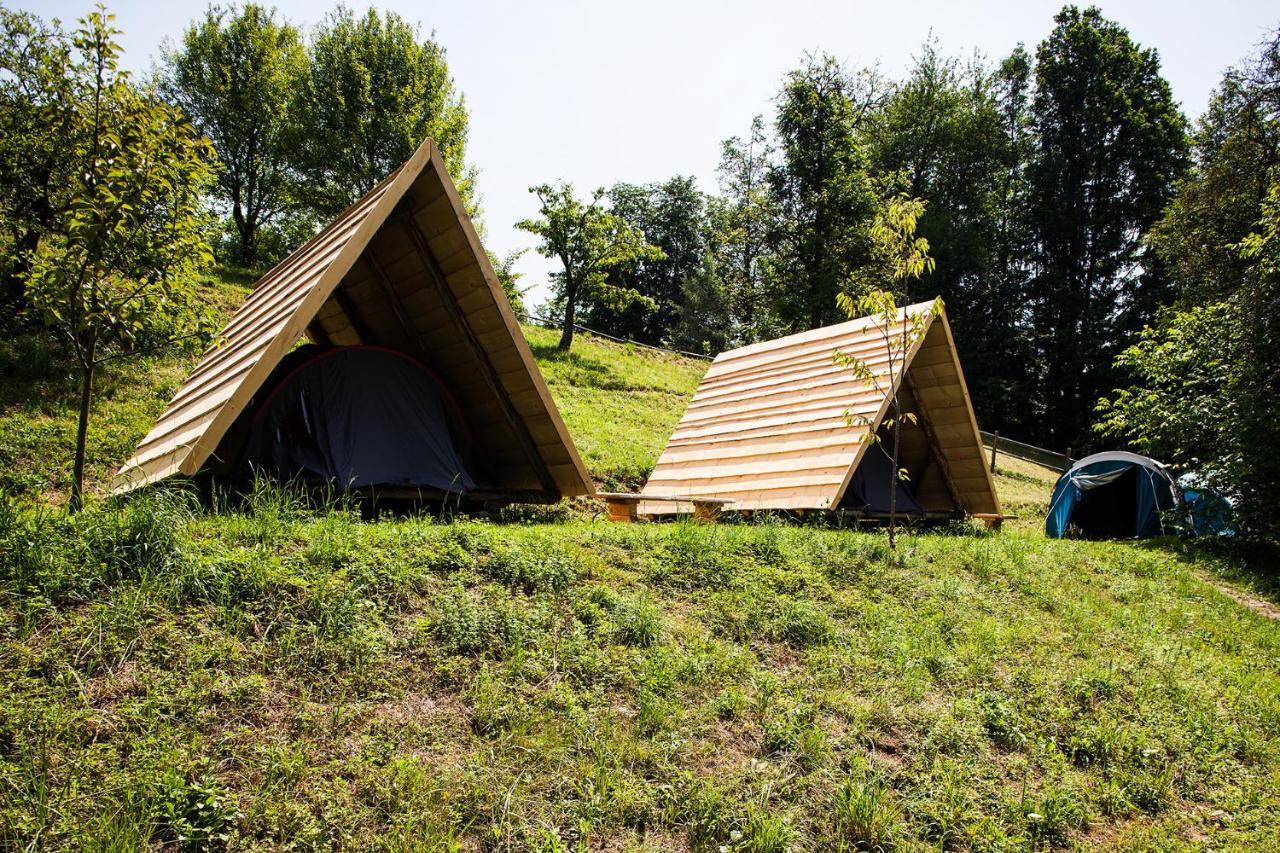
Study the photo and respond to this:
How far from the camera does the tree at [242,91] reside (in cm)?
2872

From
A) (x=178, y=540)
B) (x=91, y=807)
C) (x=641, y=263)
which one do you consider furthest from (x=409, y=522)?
(x=641, y=263)

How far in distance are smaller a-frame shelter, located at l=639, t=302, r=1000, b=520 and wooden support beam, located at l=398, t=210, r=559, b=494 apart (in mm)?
2663

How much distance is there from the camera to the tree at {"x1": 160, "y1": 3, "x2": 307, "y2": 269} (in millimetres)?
28719

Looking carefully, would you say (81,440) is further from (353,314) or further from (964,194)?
(964,194)

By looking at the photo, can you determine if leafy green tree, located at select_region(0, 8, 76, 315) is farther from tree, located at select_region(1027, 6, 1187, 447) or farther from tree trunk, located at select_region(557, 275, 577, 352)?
tree, located at select_region(1027, 6, 1187, 447)

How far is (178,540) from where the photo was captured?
390 centimetres

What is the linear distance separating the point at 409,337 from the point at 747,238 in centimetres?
2529

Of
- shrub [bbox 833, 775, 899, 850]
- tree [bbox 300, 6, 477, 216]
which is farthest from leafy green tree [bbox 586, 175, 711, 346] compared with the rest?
shrub [bbox 833, 775, 899, 850]

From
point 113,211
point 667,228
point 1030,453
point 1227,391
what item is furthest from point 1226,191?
point 667,228

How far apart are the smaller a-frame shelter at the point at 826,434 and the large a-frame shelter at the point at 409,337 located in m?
2.92

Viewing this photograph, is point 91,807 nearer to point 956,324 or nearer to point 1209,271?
point 1209,271

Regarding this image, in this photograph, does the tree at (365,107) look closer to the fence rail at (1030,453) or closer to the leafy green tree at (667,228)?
the fence rail at (1030,453)

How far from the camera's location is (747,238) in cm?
3167

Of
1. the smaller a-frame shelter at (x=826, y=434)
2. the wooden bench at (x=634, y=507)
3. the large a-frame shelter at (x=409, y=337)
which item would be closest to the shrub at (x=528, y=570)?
the large a-frame shelter at (x=409, y=337)
